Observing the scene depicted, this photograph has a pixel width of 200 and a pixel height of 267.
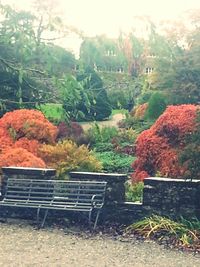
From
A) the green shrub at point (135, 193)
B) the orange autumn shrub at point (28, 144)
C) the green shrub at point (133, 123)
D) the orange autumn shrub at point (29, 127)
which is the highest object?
the orange autumn shrub at point (29, 127)

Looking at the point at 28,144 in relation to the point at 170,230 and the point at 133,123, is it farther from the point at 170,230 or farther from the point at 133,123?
the point at 133,123

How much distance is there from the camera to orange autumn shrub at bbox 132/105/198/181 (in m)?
11.4

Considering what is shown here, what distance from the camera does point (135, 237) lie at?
7.89m

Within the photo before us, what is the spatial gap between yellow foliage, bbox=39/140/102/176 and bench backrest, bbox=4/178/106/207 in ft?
4.80

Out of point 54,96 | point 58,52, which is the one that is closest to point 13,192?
point 54,96

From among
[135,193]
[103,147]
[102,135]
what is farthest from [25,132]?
[102,135]

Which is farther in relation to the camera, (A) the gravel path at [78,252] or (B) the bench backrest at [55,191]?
(B) the bench backrest at [55,191]

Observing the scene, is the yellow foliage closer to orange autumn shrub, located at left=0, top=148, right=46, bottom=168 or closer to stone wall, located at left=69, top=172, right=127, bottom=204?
orange autumn shrub, located at left=0, top=148, right=46, bottom=168

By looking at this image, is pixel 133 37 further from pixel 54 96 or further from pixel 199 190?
pixel 199 190

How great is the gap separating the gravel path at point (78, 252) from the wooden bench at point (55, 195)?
0.65 m

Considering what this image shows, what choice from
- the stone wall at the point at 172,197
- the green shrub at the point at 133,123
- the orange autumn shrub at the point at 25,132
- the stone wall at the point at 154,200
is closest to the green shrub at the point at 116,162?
the orange autumn shrub at the point at 25,132

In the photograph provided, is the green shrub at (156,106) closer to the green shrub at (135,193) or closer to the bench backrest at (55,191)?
the green shrub at (135,193)

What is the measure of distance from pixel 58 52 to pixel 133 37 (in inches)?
63.1

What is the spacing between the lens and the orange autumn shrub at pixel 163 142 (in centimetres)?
1142
